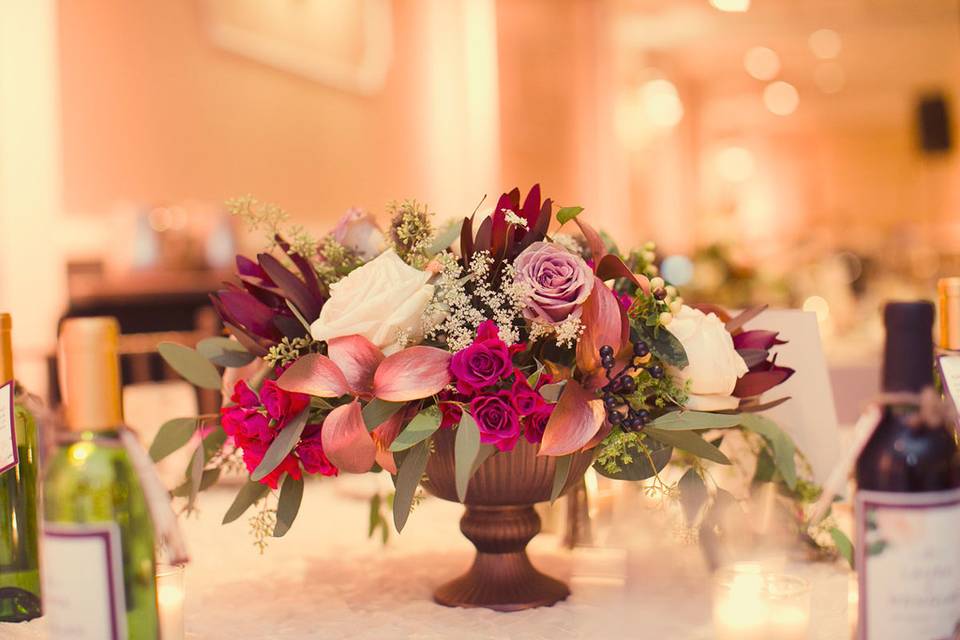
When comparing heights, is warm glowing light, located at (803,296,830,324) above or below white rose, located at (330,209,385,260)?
below

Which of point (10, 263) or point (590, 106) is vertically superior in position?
point (590, 106)

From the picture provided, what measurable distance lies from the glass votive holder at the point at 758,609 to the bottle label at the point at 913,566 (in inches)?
5.4

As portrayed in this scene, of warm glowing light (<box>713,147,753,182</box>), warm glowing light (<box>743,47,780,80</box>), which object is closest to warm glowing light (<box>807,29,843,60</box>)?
warm glowing light (<box>743,47,780,80</box>)

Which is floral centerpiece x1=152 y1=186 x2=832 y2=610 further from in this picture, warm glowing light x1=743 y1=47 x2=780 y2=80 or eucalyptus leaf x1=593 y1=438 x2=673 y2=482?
warm glowing light x1=743 y1=47 x2=780 y2=80

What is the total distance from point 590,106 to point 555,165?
23.2 inches

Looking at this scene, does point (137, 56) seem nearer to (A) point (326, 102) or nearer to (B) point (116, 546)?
(A) point (326, 102)

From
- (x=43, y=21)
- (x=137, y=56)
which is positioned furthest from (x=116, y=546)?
(x=137, y=56)

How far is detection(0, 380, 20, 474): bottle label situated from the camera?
0.88 meters

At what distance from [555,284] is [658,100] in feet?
31.1

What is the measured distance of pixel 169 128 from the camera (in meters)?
3.71

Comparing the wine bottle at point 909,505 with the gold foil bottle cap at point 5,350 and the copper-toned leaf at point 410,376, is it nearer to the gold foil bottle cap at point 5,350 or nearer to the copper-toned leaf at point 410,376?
the copper-toned leaf at point 410,376

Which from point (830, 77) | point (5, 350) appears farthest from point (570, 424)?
point (830, 77)

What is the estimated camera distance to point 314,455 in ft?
2.87

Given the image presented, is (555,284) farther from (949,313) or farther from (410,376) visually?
(949,313)
